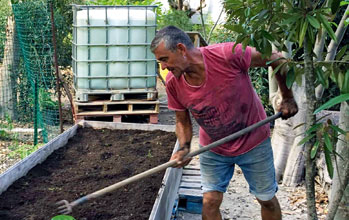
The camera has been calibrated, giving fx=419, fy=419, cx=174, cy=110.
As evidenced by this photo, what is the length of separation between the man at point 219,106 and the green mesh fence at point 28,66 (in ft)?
15.9

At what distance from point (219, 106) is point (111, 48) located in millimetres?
4177

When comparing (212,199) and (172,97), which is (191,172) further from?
(172,97)

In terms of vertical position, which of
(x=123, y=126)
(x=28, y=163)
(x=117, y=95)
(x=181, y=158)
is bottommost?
(x=28, y=163)

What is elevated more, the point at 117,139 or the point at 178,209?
the point at 117,139

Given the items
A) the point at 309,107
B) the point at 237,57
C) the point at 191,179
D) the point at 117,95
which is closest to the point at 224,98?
the point at 237,57

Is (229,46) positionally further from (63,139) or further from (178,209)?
(63,139)

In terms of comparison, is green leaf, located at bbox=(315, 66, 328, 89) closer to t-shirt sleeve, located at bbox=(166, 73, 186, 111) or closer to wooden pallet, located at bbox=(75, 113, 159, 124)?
t-shirt sleeve, located at bbox=(166, 73, 186, 111)

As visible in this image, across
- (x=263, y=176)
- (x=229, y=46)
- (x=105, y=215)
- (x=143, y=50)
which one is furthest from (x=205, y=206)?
(x=143, y=50)

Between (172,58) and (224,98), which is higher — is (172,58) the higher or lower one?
the higher one

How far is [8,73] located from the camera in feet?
26.2

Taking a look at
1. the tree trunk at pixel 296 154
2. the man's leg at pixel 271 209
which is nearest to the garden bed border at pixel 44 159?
the man's leg at pixel 271 209

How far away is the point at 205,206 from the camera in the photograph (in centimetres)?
332

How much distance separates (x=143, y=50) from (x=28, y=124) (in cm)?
276

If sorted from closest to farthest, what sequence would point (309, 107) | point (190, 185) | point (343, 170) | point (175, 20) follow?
point (309, 107) → point (343, 170) → point (190, 185) → point (175, 20)
